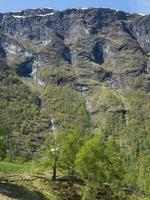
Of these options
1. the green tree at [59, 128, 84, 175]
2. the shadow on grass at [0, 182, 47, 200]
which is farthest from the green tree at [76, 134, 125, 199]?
the green tree at [59, 128, 84, 175]

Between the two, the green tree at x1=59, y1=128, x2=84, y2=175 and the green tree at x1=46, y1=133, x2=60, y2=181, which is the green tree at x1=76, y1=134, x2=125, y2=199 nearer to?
the green tree at x1=46, y1=133, x2=60, y2=181

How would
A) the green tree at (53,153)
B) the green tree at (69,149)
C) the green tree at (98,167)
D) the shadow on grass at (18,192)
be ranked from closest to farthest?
the shadow on grass at (18,192) < the green tree at (98,167) < the green tree at (53,153) < the green tree at (69,149)

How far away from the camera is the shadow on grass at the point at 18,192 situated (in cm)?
5978

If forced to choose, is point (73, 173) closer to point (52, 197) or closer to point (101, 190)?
point (101, 190)

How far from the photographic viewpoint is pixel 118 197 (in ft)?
231

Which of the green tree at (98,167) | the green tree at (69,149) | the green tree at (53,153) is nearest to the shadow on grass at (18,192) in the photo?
the green tree at (98,167)

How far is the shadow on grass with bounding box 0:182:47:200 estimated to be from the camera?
2354 inches

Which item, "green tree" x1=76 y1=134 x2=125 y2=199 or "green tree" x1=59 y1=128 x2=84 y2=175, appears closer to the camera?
"green tree" x1=76 y1=134 x2=125 y2=199

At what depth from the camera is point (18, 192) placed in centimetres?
6175

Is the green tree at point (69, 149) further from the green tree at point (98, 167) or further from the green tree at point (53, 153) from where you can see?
the green tree at point (98, 167)

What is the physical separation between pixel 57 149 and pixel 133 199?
15074 millimetres

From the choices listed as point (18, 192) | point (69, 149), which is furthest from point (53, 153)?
point (18, 192)

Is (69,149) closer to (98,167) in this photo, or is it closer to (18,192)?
(98,167)

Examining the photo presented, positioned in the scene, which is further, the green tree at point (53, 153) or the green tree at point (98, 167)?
the green tree at point (53, 153)
